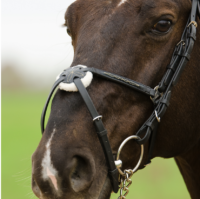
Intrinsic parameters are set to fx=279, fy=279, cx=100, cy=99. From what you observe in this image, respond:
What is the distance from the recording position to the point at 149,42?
2.51m

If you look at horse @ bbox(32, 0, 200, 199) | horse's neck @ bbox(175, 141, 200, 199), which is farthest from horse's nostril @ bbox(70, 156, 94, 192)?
horse's neck @ bbox(175, 141, 200, 199)

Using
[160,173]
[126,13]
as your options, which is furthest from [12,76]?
[126,13]

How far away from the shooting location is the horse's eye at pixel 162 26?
251 centimetres

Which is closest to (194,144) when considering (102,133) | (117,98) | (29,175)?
(117,98)

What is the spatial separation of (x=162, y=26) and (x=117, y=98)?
78 cm

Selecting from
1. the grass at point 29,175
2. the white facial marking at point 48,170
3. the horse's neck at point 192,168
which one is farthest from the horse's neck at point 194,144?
the grass at point 29,175

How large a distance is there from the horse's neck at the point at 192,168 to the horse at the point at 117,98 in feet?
1.47

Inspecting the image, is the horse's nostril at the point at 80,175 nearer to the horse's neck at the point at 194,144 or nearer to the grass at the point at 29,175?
the horse's neck at the point at 194,144

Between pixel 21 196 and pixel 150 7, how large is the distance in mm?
8333

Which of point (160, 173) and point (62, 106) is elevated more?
point (62, 106)

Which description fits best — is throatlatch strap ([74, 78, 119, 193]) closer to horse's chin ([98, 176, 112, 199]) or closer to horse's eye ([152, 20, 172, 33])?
horse's chin ([98, 176, 112, 199])

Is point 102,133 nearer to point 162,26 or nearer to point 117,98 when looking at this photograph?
point 117,98

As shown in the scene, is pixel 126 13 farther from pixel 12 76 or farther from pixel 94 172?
pixel 12 76

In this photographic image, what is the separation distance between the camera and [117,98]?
2420mm
